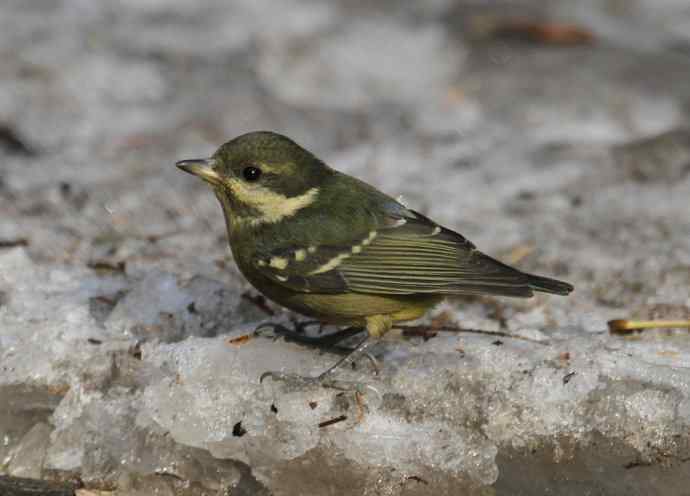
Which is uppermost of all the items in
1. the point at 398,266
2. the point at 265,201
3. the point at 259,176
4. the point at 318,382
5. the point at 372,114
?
the point at 259,176

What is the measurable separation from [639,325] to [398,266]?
1.15 meters

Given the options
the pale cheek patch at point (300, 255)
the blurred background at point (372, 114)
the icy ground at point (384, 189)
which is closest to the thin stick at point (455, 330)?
the icy ground at point (384, 189)

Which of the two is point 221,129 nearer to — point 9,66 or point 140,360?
point 9,66

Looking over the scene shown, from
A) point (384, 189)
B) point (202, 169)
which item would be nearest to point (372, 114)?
point (384, 189)

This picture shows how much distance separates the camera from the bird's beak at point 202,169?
14.3 feet

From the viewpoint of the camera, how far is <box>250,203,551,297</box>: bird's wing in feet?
13.7

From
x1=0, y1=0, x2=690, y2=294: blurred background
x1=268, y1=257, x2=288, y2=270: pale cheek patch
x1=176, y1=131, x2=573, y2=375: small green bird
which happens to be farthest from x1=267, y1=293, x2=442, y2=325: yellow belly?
x1=0, y1=0, x2=690, y2=294: blurred background

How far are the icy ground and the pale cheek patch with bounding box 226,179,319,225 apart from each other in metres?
0.55

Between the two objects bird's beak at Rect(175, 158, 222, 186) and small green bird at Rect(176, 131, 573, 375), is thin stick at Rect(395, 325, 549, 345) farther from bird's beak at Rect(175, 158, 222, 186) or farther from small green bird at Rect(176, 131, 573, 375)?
bird's beak at Rect(175, 158, 222, 186)

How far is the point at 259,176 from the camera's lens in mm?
4434

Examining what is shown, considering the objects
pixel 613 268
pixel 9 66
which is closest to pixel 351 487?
pixel 613 268

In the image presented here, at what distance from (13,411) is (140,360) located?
52 centimetres

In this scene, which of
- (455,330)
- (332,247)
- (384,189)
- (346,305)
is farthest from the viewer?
(384,189)

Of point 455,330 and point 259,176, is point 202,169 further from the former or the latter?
point 455,330
